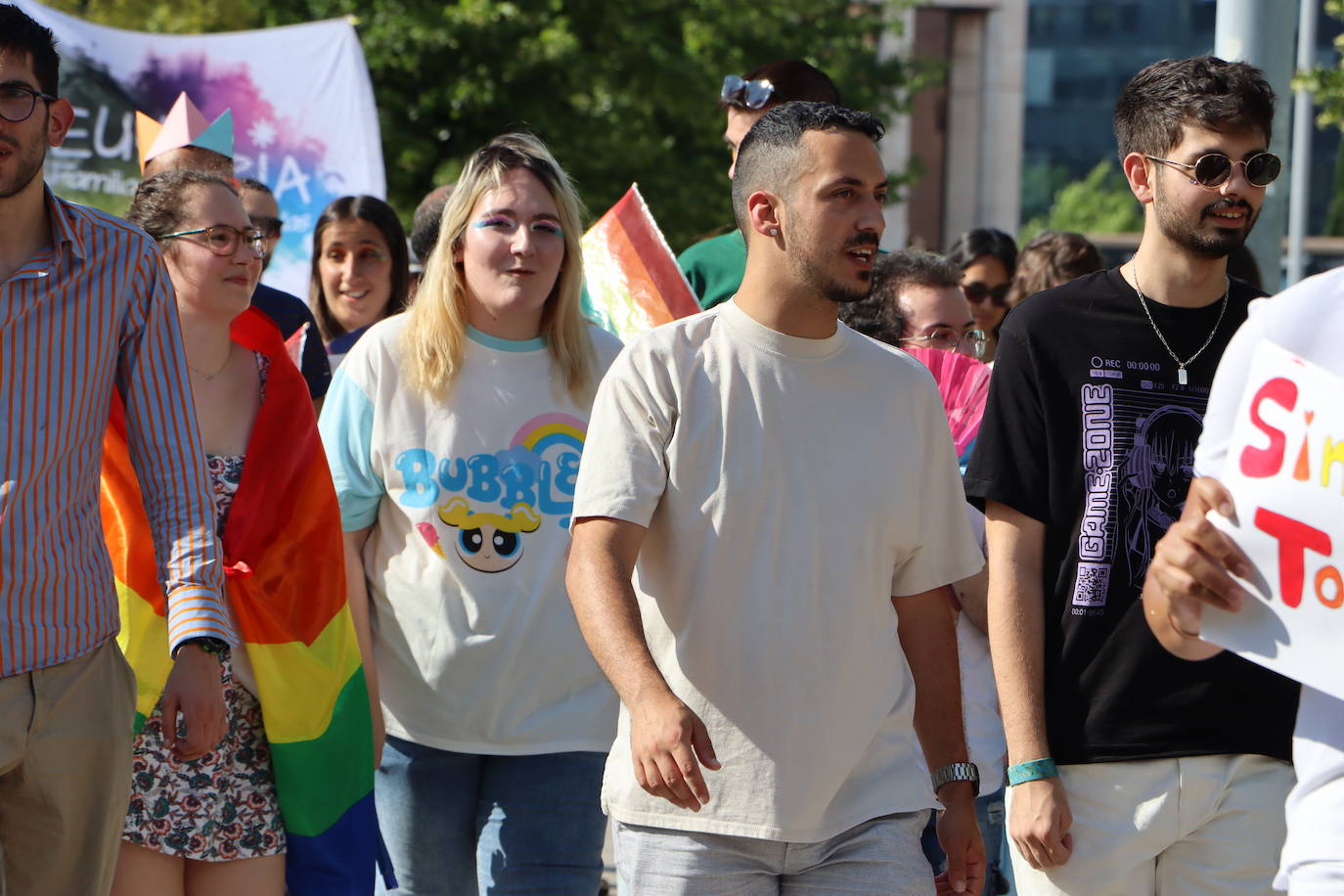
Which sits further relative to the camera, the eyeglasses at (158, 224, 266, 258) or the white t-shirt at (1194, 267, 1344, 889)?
the eyeglasses at (158, 224, 266, 258)

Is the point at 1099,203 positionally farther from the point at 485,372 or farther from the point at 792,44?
the point at 485,372

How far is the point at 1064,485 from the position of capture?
3.58m

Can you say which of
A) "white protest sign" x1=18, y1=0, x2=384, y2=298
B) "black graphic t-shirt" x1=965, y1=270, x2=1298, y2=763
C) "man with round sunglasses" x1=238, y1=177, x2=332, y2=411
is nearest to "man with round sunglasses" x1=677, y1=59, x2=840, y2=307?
"man with round sunglasses" x1=238, y1=177, x2=332, y2=411

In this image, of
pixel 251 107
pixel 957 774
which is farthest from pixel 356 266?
pixel 957 774

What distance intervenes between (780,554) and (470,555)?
1.37 metres

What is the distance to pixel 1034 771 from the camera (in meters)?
3.50

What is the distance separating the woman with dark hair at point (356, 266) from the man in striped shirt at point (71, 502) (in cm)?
285

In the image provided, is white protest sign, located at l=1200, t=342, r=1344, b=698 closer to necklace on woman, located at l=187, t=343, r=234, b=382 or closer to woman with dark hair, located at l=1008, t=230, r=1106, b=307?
necklace on woman, located at l=187, t=343, r=234, b=382

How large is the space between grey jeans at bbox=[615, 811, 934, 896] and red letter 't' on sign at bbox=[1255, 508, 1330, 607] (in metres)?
0.97

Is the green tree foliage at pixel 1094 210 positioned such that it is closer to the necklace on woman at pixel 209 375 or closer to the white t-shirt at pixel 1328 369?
the necklace on woman at pixel 209 375

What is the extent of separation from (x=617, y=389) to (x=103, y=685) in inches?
46.9

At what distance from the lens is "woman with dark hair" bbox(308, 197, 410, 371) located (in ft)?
21.5

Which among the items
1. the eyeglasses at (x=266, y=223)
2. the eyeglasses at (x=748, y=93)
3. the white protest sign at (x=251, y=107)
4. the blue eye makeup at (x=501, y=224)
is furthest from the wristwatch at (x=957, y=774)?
the white protest sign at (x=251, y=107)

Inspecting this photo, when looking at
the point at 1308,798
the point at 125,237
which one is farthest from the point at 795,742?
the point at 125,237
